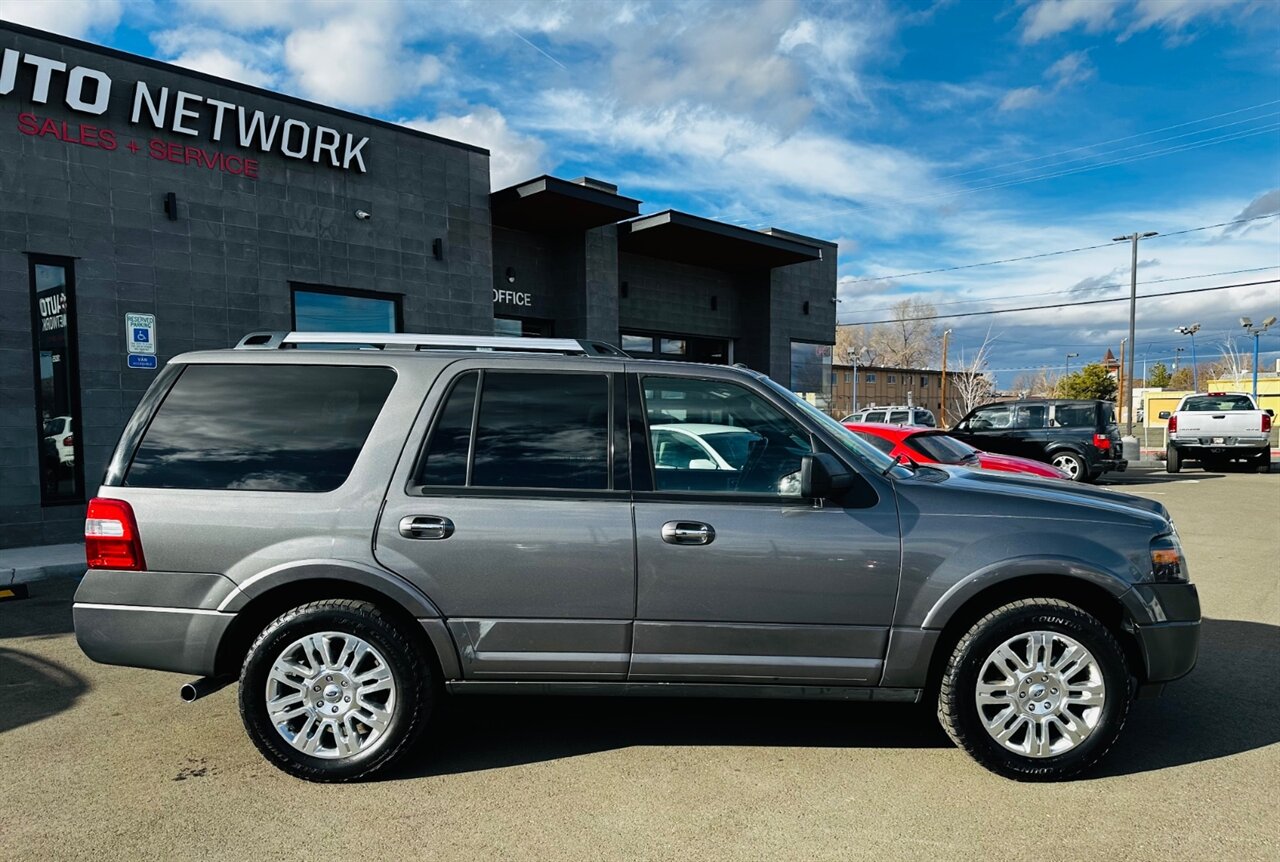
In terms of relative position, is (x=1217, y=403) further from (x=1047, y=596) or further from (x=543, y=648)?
(x=543, y=648)

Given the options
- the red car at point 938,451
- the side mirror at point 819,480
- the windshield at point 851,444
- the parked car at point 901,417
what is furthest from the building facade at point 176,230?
the parked car at point 901,417

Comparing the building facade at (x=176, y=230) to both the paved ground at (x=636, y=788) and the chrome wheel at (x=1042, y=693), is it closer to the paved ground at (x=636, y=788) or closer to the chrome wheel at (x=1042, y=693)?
the paved ground at (x=636, y=788)

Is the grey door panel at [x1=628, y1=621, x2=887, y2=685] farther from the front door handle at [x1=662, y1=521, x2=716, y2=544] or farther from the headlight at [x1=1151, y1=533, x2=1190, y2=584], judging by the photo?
the headlight at [x1=1151, y1=533, x2=1190, y2=584]

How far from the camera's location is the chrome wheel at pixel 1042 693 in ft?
11.3

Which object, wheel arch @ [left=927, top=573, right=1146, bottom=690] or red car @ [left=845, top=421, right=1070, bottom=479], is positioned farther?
red car @ [left=845, top=421, right=1070, bottom=479]

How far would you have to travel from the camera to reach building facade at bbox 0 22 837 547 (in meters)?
8.62

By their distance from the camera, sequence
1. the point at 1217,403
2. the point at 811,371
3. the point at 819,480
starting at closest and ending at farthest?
the point at 819,480 → the point at 1217,403 → the point at 811,371

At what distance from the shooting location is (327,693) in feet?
11.4

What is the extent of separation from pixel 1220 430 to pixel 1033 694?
19.4m

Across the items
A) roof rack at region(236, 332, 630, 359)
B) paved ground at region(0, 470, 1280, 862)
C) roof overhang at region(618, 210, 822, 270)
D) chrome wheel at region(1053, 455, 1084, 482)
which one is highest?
roof overhang at region(618, 210, 822, 270)

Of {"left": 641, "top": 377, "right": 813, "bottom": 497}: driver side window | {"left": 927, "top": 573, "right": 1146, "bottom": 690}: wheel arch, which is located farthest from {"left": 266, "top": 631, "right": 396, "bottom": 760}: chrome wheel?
{"left": 927, "top": 573, "right": 1146, "bottom": 690}: wheel arch

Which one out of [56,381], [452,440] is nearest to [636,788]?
[452,440]

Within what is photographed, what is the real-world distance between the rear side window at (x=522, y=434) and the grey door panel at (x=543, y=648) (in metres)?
0.60

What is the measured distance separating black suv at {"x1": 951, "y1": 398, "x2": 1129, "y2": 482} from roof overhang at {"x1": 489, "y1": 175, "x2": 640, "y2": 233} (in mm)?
7930
